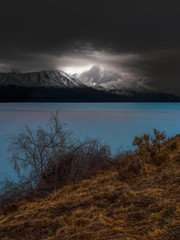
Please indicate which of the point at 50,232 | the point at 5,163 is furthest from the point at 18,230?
the point at 5,163

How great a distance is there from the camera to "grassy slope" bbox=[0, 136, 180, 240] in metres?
3.55

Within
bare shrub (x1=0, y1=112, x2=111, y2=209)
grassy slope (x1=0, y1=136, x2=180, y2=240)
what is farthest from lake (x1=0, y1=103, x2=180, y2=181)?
grassy slope (x1=0, y1=136, x2=180, y2=240)

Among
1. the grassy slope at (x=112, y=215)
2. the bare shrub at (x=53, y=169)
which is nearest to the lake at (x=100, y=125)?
the bare shrub at (x=53, y=169)

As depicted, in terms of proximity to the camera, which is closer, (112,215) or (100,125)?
(112,215)

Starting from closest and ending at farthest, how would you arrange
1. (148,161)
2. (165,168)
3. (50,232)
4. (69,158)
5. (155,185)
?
(50,232) < (155,185) < (165,168) < (148,161) < (69,158)

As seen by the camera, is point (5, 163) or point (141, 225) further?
point (5, 163)

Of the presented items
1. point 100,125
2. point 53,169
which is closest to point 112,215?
point 53,169

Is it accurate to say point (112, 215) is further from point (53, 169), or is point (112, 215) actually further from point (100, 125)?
Answer: point (100, 125)

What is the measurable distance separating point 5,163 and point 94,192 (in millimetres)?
12870

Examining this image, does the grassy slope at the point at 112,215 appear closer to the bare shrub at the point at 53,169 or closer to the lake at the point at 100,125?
the bare shrub at the point at 53,169

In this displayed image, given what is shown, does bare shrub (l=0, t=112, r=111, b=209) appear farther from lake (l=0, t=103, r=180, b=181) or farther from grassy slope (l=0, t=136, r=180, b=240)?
lake (l=0, t=103, r=180, b=181)

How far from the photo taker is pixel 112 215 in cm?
429

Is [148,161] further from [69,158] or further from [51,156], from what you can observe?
[51,156]

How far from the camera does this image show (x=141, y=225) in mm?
3664
